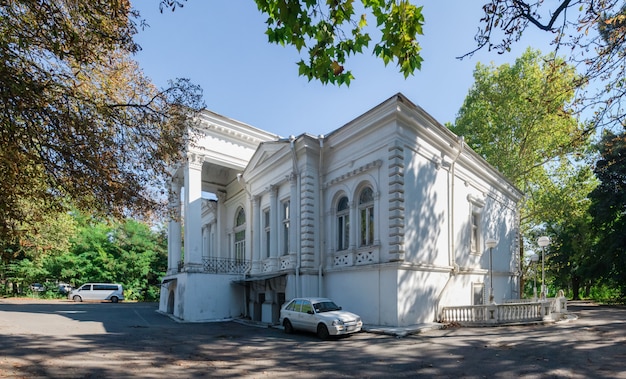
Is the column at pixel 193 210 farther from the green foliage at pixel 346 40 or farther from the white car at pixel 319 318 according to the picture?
the green foliage at pixel 346 40

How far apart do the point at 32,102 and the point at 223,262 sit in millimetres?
19486

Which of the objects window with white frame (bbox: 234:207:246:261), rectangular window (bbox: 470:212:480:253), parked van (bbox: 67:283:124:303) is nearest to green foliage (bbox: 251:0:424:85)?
rectangular window (bbox: 470:212:480:253)

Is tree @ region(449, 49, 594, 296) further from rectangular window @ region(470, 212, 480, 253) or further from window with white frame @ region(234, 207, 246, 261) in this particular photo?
window with white frame @ region(234, 207, 246, 261)

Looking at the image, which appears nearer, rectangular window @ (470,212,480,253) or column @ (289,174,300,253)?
column @ (289,174,300,253)

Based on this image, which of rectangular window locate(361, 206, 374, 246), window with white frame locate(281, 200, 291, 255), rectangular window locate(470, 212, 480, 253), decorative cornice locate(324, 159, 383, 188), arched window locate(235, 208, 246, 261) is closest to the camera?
decorative cornice locate(324, 159, 383, 188)

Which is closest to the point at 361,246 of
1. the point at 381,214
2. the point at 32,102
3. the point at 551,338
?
the point at 381,214

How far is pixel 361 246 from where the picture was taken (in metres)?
18.2

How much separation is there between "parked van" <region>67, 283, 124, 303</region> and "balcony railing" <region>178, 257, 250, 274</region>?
19742mm

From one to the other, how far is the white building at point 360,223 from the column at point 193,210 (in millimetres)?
56

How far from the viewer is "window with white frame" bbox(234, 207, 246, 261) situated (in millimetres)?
29234

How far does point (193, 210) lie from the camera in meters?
24.7

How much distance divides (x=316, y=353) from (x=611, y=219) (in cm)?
2695

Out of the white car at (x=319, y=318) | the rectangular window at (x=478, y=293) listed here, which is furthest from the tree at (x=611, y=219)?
the white car at (x=319, y=318)

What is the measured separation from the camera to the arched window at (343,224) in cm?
1955
